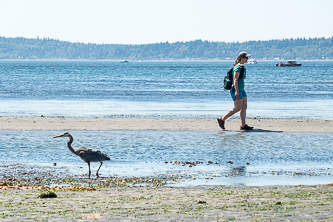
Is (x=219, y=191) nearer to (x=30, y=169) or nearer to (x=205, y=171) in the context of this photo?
(x=205, y=171)

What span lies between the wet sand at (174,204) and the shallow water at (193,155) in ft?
3.97

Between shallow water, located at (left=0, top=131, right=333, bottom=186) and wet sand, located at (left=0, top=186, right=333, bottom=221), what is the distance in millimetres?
1211

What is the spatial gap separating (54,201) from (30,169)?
3.56 m

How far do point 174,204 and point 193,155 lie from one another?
564 centimetres

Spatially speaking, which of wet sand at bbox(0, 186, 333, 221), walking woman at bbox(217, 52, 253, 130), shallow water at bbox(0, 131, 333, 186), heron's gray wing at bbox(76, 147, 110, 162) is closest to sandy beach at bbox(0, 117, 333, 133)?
shallow water at bbox(0, 131, 333, 186)

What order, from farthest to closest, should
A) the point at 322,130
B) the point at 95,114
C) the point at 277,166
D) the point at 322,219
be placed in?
the point at 95,114 → the point at 322,130 → the point at 277,166 → the point at 322,219

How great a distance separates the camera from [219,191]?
923 centimetres

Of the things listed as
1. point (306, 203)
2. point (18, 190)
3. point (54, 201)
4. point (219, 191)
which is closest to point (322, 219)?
point (306, 203)

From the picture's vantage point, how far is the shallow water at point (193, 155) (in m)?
11.2

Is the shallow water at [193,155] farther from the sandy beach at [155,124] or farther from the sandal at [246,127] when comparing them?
the sandy beach at [155,124]

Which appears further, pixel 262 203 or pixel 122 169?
pixel 122 169

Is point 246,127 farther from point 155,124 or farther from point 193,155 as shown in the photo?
point 193,155

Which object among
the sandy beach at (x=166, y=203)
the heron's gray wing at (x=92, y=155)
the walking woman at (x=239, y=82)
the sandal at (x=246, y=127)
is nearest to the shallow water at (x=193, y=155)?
the heron's gray wing at (x=92, y=155)

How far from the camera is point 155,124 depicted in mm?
19516
